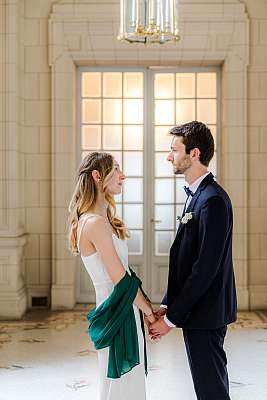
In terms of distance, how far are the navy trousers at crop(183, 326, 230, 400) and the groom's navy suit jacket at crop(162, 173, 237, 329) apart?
6 cm

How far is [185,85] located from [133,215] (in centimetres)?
168

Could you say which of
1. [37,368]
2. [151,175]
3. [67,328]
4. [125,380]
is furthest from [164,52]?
Result: [125,380]

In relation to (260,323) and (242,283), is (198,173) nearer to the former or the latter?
(260,323)

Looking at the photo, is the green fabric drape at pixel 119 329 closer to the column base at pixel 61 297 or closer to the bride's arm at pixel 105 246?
the bride's arm at pixel 105 246

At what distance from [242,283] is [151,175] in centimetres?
166

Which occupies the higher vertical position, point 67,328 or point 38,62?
point 38,62

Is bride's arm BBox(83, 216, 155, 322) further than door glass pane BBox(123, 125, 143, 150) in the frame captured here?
No

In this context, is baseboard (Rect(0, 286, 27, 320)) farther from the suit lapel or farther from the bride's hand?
the suit lapel

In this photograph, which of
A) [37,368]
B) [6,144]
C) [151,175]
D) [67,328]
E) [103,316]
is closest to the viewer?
[103,316]

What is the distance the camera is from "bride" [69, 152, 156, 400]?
2875 millimetres

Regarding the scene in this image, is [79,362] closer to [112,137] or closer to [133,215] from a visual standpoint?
[133,215]

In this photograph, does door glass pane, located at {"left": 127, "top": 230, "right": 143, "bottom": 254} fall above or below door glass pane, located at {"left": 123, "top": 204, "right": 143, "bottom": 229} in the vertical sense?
below

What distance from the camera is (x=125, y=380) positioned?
2.91 m

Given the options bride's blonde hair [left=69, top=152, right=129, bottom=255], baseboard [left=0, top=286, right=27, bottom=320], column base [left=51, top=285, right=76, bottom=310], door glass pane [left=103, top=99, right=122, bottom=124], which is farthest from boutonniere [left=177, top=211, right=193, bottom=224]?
door glass pane [left=103, top=99, right=122, bottom=124]
